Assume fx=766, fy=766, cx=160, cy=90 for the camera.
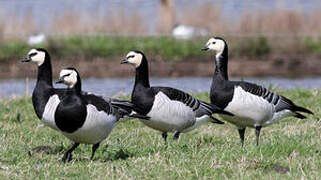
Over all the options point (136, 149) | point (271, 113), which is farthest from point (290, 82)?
point (136, 149)

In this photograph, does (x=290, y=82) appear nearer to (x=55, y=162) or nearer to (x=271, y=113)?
(x=271, y=113)

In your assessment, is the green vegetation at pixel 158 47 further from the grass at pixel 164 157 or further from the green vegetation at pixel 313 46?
the grass at pixel 164 157

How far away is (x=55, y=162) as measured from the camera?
7555 mm

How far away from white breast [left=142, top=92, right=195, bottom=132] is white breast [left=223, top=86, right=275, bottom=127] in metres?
0.48

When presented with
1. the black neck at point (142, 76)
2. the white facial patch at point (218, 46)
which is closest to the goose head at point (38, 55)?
the black neck at point (142, 76)

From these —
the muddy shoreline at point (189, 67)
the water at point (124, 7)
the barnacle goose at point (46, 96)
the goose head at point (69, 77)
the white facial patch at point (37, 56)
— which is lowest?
the muddy shoreline at point (189, 67)

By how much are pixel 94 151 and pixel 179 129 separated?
1440 millimetres

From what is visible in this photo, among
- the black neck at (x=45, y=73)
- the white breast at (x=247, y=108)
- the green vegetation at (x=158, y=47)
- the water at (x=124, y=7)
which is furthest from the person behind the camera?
the water at (x=124, y=7)

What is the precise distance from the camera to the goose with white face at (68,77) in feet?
25.2

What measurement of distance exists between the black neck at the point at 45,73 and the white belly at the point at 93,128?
1.56 meters

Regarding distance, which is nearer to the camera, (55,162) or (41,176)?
(41,176)

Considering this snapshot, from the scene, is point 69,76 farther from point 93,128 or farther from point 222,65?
point 222,65

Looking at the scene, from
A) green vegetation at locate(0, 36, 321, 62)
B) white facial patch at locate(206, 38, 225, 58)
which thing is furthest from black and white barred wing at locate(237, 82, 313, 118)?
green vegetation at locate(0, 36, 321, 62)

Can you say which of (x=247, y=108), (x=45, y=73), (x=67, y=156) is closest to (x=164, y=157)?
(x=67, y=156)
